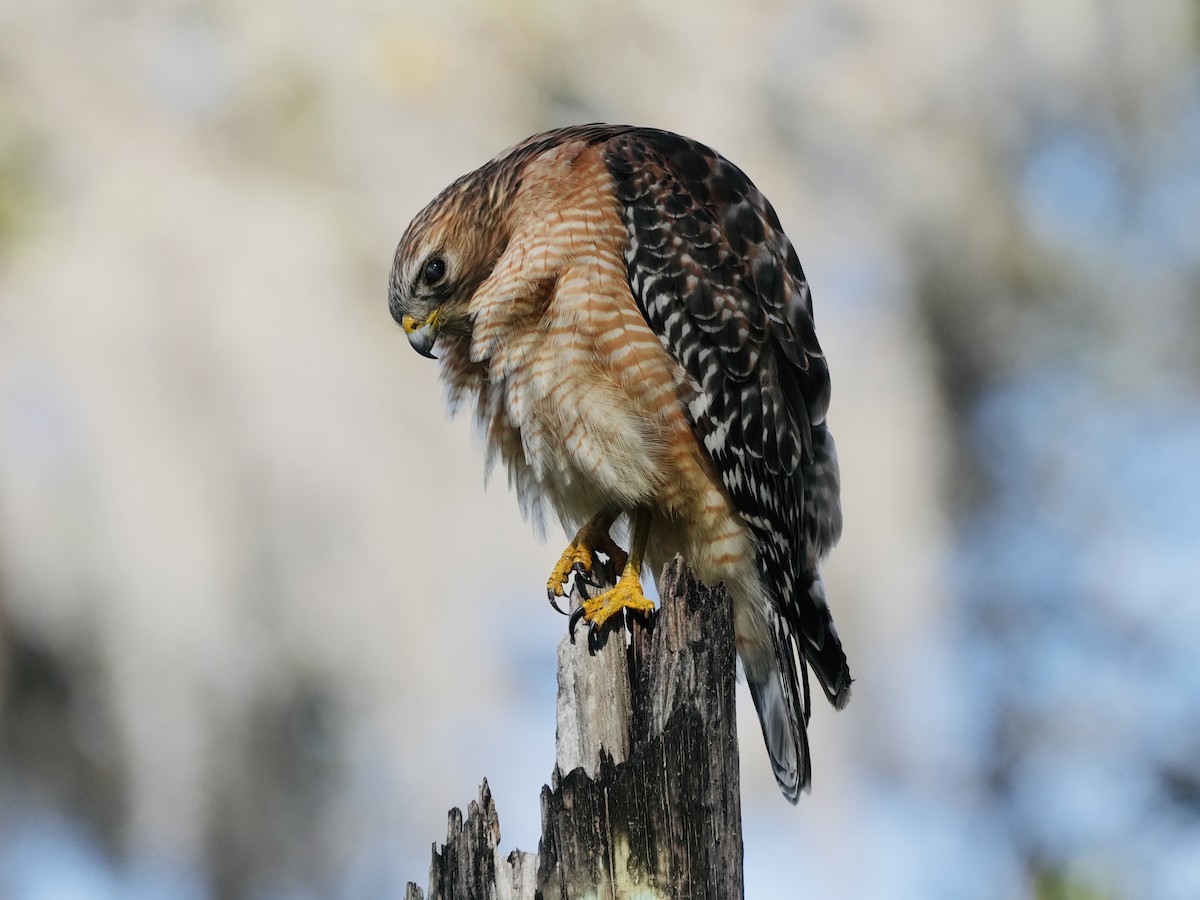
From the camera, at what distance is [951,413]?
772 centimetres

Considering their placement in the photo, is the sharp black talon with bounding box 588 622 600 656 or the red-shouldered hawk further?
the red-shouldered hawk

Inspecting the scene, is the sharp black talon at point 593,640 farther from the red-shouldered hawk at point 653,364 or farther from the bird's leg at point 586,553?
the bird's leg at point 586,553

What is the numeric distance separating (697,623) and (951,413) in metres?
5.39

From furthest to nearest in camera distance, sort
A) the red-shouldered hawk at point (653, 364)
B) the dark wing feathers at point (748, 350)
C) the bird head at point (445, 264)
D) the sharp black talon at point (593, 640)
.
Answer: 1. the bird head at point (445, 264)
2. the dark wing feathers at point (748, 350)
3. the red-shouldered hawk at point (653, 364)
4. the sharp black talon at point (593, 640)

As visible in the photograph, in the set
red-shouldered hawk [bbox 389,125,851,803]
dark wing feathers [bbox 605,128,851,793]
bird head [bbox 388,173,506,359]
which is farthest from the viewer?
bird head [bbox 388,173,506,359]

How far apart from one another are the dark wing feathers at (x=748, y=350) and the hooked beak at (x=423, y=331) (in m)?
0.75

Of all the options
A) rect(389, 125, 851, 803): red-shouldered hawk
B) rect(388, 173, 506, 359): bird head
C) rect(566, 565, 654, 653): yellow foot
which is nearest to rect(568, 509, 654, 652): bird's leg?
rect(566, 565, 654, 653): yellow foot

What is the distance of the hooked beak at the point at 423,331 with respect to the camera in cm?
409

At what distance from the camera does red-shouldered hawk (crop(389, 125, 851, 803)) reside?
11.7 feet

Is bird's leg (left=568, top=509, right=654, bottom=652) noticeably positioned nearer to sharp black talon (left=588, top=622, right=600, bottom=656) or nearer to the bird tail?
sharp black talon (left=588, top=622, right=600, bottom=656)

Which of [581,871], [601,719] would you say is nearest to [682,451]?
[601,719]

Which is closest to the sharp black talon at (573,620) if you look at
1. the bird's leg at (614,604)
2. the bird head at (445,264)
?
the bird's leg at (614,604)

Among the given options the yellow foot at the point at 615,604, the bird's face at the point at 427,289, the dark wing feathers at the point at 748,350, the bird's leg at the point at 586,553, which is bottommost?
the yellow foot at the point at 615,604

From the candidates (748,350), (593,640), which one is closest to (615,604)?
(593,640)
